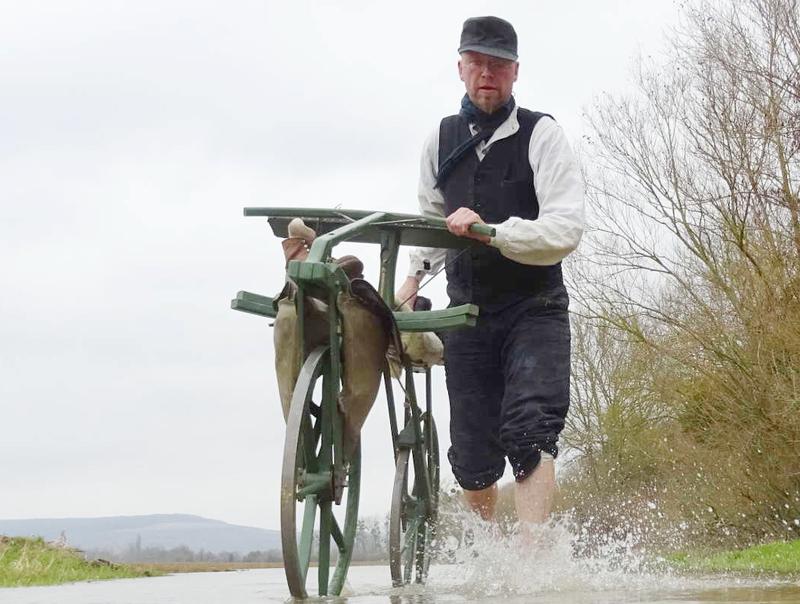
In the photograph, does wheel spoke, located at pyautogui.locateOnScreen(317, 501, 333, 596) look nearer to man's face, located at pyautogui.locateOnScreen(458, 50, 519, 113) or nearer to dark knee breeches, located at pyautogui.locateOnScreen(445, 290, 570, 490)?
dark knee breeches, located at pyautogui.locateOnScreen(445, 290, 570, 490)

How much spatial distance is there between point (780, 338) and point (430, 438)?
35.2 feet

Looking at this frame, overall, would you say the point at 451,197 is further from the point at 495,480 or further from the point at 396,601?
the point at 396,601

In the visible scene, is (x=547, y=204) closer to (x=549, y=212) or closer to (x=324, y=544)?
(x=549, y=212)

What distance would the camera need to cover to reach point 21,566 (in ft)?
28.1

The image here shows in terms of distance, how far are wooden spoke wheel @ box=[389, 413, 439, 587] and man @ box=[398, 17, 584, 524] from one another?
218 millimetres

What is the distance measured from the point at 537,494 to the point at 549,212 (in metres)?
1.08

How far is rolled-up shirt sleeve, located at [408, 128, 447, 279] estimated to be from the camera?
565 centimetres

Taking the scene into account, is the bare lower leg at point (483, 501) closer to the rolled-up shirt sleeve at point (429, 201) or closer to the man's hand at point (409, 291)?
the man's hand at point (409, 291)

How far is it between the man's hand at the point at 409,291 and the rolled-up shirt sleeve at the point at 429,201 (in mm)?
29

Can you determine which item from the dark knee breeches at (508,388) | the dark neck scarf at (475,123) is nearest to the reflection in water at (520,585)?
the dark knee breeches at (508,388)

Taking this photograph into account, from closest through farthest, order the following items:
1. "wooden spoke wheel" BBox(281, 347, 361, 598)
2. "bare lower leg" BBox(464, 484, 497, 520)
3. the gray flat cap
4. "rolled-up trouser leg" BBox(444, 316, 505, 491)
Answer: "wooden spoke wheel" BBox(281, 347, 361, 598)
the gray flat cap
"rolled-up trouser leg" BBox(444, 316, 505, 491)
"bare lower leg" BBox(464, 484, 497, 520)

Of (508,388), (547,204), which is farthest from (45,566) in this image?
(547,204)

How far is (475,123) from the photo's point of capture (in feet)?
17.8

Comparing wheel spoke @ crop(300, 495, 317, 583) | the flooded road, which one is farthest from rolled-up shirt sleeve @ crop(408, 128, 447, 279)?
wheel spoke @ crop(300, 495, 317, 583)
